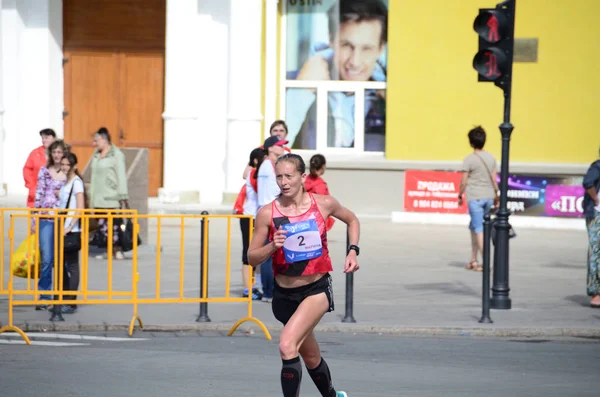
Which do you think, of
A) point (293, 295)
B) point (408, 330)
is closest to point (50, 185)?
point (408, 330)

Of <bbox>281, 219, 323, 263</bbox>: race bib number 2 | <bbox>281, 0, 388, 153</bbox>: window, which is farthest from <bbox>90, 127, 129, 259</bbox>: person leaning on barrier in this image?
<bbox>281, 0, 388, 153</bbox>: window

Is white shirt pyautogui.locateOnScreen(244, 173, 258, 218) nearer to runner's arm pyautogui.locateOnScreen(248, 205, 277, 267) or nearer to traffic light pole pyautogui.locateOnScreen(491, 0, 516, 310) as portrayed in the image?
traffic light pole pyautogui.locateOnScreen(491, 0, 516, 310)

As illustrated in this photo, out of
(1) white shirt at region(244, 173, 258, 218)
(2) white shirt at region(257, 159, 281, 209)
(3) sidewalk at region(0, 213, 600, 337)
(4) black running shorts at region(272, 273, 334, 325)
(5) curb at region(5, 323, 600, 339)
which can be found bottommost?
(5) curb at region(5, 323, 600, 339)

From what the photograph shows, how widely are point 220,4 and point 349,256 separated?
1756 cm

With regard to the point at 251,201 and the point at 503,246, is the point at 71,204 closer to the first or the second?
the point at 251,201

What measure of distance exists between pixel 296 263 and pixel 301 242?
0.47 ft

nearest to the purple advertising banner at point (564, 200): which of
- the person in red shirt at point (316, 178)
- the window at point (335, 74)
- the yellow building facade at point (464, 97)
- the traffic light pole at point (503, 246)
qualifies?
the yellow building facade at point (464, 97)

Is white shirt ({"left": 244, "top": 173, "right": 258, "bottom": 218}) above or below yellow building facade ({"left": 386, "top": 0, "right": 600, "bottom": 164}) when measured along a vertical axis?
below

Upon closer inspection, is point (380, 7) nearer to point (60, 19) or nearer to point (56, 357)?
point (60, 19)

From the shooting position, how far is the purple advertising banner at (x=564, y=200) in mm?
22516

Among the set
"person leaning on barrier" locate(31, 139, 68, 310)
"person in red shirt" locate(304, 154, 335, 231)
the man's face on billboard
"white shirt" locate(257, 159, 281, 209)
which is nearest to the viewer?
"person leaning on barrier" locate(31, 139, 68, 310)

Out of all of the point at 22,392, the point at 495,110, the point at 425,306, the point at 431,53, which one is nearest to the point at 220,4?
the point at 431,53

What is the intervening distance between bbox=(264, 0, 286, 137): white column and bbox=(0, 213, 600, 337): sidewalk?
16.2 feet

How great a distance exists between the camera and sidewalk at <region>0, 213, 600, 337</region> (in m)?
12.1
